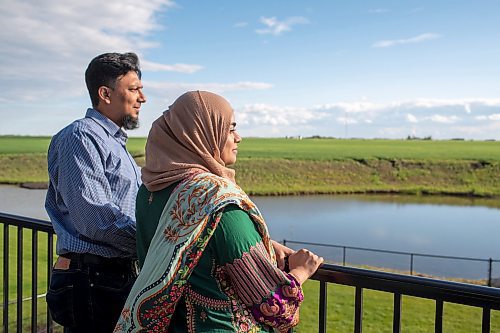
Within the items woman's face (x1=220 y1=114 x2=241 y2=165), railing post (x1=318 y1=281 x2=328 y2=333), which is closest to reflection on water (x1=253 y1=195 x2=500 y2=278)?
railing post (x1=318 y1=281 x2=328 y2=333)

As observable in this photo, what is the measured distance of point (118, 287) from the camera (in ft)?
7.27

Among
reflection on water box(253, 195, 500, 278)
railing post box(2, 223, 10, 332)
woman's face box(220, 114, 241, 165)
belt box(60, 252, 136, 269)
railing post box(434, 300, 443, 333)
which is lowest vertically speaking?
reflection on water box(253, 195, 500, 278)

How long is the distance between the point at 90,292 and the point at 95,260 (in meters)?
0.14

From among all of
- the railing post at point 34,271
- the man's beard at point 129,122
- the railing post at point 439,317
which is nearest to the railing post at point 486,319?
the railing post at point 439,317

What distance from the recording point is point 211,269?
153 cm

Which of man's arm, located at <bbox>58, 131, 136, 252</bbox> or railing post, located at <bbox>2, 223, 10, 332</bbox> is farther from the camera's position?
railing post, located at <bbox>2, 223, 10, 332</bbox>

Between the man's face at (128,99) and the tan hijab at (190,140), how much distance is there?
77 centimetres

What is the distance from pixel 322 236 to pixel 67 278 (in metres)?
23.6

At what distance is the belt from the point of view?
2.19m

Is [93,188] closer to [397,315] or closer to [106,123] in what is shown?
[106,123]

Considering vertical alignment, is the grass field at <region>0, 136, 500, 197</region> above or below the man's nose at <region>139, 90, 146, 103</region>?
below

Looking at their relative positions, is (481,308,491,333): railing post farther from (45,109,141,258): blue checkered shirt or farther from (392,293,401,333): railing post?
(45,109,141,258): blue checkered shirt

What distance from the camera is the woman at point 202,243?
58.5 inches

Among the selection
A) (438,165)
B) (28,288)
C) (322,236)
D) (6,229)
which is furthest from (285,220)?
(438,165)
